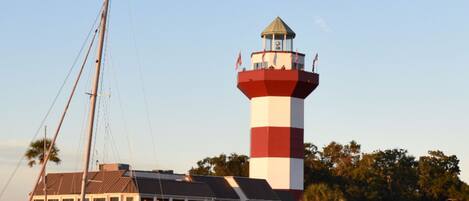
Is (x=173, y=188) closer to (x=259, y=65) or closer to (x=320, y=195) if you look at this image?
(x=320, y=195)

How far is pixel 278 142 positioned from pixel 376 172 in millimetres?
27088

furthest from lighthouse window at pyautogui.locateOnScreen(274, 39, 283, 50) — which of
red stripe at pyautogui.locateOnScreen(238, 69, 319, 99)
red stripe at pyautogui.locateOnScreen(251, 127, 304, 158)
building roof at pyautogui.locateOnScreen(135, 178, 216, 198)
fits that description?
building roof at pyautogui.locateOnScreen(135, 178, 216, 198)

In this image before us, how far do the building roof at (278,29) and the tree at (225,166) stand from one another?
19.4 m

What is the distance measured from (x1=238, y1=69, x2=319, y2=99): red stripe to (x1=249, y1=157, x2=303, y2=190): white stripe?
6.19 metres

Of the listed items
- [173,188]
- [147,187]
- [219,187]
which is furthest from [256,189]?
[147,187]

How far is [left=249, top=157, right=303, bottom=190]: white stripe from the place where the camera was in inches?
4272

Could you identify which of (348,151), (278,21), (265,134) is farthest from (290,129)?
(348,151)

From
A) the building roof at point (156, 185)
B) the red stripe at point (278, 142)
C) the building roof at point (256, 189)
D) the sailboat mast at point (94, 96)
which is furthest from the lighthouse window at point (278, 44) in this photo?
the sailboat mast at point (94, 96)

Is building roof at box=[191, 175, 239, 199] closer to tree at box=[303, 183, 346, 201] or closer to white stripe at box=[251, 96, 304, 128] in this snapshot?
tree at box=[303, 183, 346, 201]

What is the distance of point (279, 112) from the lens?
4309 inches

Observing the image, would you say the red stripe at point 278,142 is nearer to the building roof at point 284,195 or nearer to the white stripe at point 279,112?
the white stripe at point 279,112

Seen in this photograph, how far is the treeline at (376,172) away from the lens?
127375mm

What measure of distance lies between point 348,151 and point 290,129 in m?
32.9

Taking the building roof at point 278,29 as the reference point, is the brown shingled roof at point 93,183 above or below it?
below
